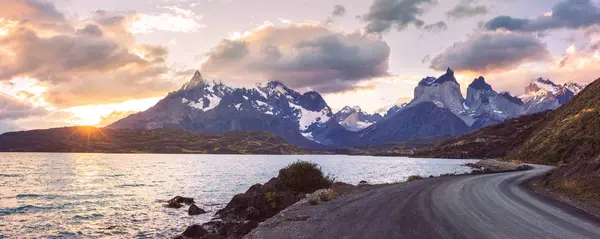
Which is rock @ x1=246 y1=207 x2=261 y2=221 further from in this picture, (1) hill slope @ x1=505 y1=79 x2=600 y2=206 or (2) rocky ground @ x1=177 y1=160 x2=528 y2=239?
(1) hill slope @ x1=505 y1=79 x2=600 y2=206

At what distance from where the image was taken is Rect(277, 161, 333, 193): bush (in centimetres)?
4984

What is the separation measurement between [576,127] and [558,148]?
29.8 ft

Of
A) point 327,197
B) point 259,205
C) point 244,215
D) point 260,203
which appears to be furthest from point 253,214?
point 327,197

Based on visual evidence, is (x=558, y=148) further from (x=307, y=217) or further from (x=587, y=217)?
(x=307, y=217)

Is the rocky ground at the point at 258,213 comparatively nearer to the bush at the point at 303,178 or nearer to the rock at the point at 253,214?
the rock at the point at 253,214

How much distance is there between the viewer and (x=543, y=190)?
43.4m

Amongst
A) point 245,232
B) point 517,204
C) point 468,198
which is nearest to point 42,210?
point 245,232

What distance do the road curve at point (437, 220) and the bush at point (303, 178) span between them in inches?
619

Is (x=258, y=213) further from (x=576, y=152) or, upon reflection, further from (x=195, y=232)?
(x=576, y=152)

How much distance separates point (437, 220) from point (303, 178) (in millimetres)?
27780

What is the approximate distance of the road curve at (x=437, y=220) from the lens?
802 inches

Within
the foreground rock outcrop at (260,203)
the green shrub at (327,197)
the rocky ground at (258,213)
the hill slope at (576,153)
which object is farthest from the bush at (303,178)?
the hill slope at (576,153)

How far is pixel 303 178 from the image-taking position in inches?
1983

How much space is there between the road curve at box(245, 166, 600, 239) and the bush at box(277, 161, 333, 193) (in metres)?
15.7
